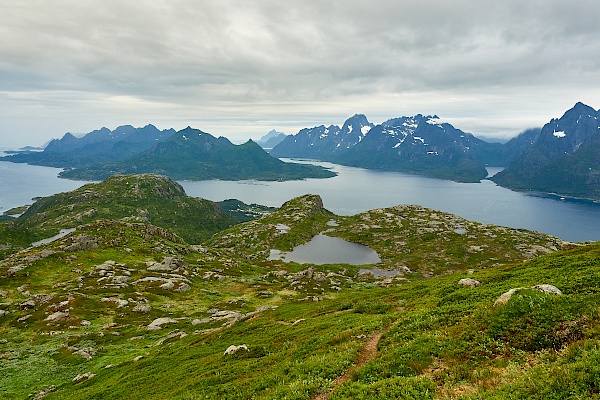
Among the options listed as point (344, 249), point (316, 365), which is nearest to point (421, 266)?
point (344, 249)

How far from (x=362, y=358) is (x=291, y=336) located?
41.4ft

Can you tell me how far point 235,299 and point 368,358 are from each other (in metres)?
71.3

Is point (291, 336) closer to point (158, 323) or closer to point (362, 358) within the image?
point (362, 358)

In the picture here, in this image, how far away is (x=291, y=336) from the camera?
32.5m

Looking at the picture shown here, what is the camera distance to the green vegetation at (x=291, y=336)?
16.4 meters

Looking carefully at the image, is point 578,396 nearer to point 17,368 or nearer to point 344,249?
point 17,368

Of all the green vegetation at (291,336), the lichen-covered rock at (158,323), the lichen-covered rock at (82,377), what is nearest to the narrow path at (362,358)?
the green vegetation at (291,336)

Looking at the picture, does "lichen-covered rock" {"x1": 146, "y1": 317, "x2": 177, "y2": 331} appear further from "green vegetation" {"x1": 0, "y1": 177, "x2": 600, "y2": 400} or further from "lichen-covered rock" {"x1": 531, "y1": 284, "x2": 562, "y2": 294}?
"lichen-covered rock" {"x1": 531, "y1": 284, "x2": 562, "y2": 294}

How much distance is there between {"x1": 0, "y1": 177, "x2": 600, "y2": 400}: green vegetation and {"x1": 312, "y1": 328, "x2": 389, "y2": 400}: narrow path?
135 mm

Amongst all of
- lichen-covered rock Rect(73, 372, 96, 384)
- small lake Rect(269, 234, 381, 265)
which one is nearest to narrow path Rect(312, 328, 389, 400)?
lichen-covered rock Rect(73, 372, 96, 384)

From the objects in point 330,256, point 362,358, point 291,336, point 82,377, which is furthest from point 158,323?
point 330,256

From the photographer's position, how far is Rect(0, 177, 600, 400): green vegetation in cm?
1641

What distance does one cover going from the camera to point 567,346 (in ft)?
51.4

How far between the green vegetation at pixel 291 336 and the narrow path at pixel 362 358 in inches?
5.3
